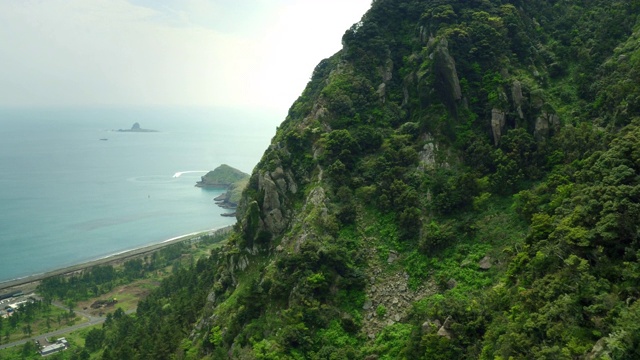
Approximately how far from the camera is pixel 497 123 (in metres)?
40.1

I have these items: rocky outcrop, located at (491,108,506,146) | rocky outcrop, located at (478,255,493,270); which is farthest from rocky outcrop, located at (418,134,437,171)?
rocky outcrop, located at (478,255,493,270)

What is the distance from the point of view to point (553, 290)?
67.8 ft

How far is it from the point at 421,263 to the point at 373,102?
21622 millimetres

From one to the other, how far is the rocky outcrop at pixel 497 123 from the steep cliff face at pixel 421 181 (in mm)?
132

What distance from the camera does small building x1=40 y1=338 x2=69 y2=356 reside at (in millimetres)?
70619

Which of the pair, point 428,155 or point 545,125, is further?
point 428,155

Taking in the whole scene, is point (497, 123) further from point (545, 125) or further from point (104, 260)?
point (104, 260)

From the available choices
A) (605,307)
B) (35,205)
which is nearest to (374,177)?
(605,307)

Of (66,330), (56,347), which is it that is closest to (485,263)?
(56,347)

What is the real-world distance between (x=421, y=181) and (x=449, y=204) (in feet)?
13.0

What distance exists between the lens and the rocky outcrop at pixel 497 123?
1567 inches

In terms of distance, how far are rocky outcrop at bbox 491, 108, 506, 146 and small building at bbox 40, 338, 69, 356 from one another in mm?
78447

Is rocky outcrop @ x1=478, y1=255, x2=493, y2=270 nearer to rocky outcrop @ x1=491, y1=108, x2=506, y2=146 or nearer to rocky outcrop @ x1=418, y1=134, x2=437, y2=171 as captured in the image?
rocky outcrop @ x1=418, y1=134, x2=437, y2=171

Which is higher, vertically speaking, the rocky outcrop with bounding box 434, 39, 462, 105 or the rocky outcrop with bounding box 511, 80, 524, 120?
the rocky outcrop with bounding box 434, 39, 462, 105
